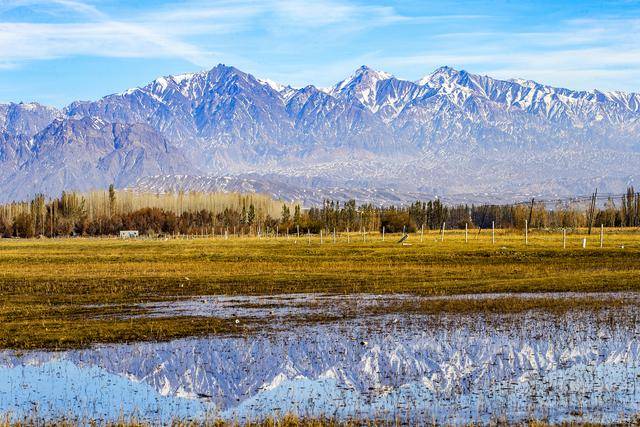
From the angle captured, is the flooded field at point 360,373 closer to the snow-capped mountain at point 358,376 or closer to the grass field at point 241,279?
the snow-capped mountain at point 358,376

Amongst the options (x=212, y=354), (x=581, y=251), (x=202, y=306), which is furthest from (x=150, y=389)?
(x=581, y=251)

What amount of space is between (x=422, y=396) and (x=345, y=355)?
5.15m

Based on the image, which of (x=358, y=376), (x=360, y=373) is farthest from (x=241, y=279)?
(x=358, y=376)

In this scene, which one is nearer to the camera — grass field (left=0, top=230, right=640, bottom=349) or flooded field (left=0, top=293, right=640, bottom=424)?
flooded field (left=0, top=293, right=640, bottom=424)

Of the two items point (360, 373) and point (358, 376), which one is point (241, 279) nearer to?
point (360, 373)

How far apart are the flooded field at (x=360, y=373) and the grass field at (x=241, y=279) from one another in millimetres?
3377

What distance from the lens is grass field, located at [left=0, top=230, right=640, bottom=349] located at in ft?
107

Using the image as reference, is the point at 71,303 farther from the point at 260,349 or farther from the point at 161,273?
the point at 161,273

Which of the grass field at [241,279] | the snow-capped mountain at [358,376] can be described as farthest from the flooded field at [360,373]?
the grass field at [241,279]

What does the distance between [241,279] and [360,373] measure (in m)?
31.4

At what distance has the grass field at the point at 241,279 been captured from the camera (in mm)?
32469

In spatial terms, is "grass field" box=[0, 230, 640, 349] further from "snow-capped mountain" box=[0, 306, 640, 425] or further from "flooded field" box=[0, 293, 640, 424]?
"snow-capped mountain" box=[0, 306, 640, 425]

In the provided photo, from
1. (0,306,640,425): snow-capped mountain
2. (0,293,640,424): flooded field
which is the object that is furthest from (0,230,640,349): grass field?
(0,306,640,425): snow-capped mountain

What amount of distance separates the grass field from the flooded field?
338cm
